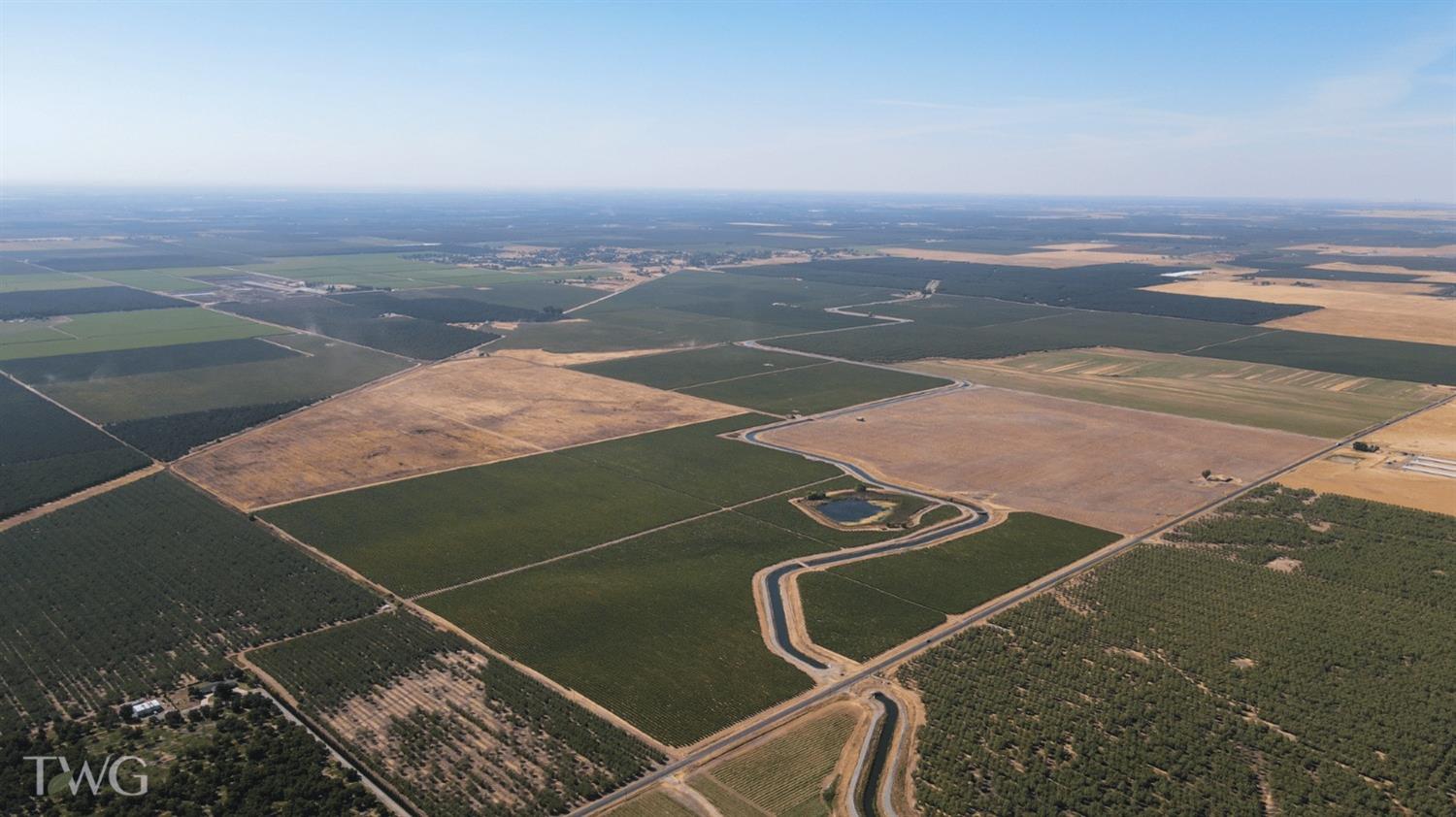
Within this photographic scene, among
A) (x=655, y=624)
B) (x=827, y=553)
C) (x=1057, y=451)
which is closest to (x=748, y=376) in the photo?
(x=1057, y=451)

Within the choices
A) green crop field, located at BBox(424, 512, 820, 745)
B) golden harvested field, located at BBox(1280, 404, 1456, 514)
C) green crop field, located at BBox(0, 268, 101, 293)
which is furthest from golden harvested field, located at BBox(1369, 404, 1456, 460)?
green crop field, located at BBox(0, 268, 101, 293)

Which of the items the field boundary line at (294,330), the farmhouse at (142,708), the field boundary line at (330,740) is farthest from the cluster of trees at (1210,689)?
the field boundary line at (294,330)

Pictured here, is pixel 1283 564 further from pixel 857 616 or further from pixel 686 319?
pixel 686 319

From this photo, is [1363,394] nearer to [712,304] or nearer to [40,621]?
[712,304]

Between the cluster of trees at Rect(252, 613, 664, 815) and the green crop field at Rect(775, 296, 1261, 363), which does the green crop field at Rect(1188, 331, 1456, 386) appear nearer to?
the green crop field at Rect(775, 296, 1261, 363)

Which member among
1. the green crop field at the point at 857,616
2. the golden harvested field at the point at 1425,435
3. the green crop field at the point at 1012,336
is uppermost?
the green crop field at the point at 1012,336

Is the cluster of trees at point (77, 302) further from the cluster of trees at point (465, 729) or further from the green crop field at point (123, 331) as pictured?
the cluster of trees at point (465, 729)
